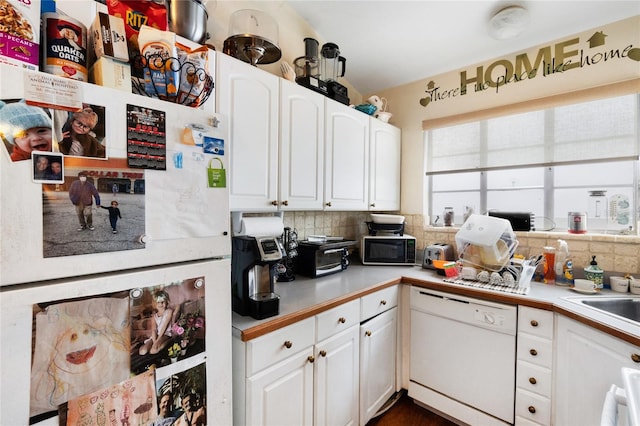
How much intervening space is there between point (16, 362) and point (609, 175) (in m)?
2.98

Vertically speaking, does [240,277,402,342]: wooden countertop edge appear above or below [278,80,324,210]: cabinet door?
below

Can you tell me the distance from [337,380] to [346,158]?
1478mm

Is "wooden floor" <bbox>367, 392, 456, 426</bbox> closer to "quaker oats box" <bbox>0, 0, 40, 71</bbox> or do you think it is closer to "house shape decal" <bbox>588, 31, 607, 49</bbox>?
"quaker oats box" <bbox>0, 0, 40, 71</bbox>

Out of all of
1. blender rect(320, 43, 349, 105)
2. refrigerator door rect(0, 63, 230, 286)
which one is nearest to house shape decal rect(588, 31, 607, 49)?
blender rect(320, 43, 349, 105)

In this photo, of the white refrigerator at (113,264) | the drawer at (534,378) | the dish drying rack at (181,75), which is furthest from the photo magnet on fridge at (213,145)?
the drawer at (534,378)

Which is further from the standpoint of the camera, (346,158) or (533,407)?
(346,158)

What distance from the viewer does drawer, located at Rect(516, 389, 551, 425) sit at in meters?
1.53

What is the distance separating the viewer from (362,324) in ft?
5.69

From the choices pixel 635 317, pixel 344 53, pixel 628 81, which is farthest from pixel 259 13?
pixel 635 317

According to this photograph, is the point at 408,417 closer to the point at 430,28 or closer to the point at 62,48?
the point at 62,48

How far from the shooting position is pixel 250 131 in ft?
5.08

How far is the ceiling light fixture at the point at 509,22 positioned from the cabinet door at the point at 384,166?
3.24 ft

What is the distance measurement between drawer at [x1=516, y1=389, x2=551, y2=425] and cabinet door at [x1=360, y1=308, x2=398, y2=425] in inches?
28.9

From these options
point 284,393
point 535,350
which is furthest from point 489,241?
point 284,393
